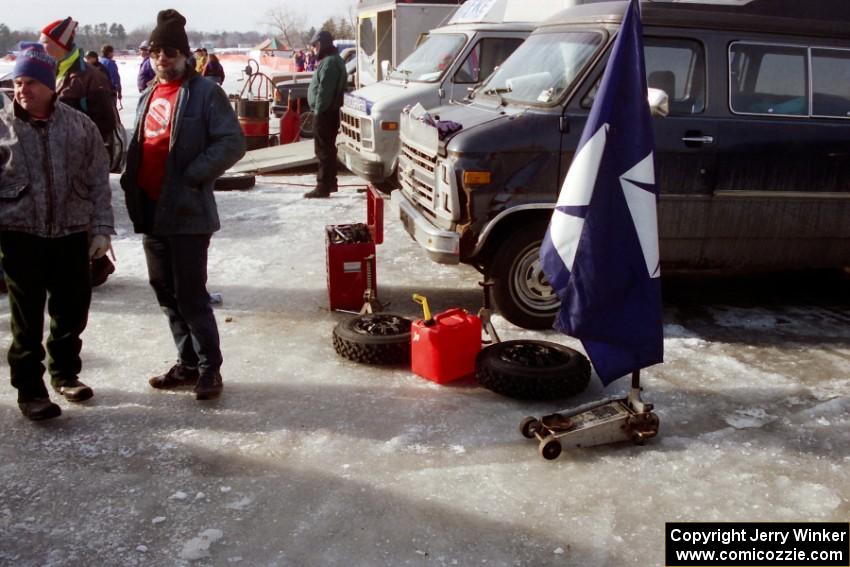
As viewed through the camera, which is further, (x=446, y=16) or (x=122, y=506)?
(x=446, y=16)

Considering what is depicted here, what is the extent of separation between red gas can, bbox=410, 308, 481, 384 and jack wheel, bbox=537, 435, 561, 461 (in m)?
1.06

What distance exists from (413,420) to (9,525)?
6.53ft

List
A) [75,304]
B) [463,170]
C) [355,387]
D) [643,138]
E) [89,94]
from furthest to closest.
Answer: [89,94] → [463,170] → [355,387] → [75,304] → [643,138]

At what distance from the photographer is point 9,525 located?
11.1 ft

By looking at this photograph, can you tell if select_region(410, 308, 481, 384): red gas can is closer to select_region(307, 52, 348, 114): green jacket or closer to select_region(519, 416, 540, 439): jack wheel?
select_region(519, 416, 540, 439): jack wheel

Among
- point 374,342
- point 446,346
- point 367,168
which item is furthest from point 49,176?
point 367,168

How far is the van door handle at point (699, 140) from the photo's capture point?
5.70 m

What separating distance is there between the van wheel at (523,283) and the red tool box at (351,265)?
1015 mm

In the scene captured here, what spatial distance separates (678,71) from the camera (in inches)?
228

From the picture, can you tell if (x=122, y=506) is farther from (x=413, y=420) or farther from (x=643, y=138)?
(x=643, y=138)

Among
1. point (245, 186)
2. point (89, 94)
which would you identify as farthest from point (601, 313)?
point (245, 186)

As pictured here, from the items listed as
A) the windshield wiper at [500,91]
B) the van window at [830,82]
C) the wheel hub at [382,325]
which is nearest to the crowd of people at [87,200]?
the wheel hub at [382,325]

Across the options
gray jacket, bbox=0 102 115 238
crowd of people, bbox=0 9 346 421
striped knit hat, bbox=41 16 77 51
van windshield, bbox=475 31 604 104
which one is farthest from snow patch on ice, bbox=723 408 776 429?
striped knit hat, bbox=41 16 77 51

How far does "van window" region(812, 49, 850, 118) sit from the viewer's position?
19.5ft
